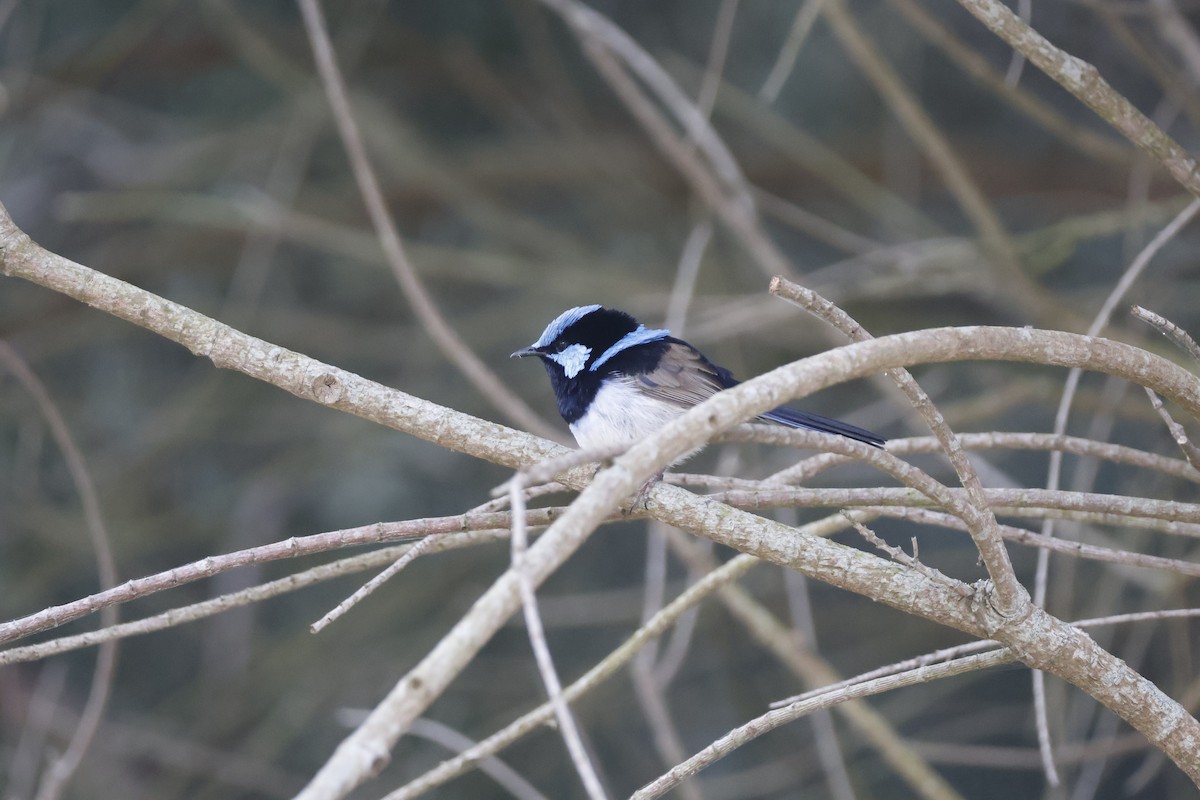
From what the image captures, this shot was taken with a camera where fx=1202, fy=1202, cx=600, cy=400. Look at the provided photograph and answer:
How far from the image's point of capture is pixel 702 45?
581 cm

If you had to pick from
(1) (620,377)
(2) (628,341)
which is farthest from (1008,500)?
(2) (628,341)

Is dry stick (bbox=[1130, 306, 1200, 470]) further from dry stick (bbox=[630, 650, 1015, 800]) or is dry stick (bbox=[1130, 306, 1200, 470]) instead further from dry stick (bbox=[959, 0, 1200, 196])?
dry stick (bbox=[959, 0, 1200, 196])

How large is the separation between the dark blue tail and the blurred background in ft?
6.05

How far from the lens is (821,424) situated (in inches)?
117

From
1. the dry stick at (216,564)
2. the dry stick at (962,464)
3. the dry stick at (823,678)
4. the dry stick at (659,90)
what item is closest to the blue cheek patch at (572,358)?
the dry stick at (823,678)

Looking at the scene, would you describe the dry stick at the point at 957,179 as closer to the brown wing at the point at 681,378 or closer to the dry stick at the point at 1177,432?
the brown wing at the point at 681,378

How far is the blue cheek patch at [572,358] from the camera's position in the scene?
3562 millimetres

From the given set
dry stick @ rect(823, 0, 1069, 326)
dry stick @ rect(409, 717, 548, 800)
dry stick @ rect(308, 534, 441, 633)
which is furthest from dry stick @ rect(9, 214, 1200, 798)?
dry stick @ rect(823, 0, 1069, 326)

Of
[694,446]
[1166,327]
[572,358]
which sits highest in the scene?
[572,358]

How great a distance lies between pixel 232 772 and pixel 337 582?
105cm

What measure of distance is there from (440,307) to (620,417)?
3115 millimetres

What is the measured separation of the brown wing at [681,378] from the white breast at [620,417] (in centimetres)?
4

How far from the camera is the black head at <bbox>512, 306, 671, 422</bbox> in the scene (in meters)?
3.46

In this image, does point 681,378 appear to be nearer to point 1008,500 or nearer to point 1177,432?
point 1008,500
